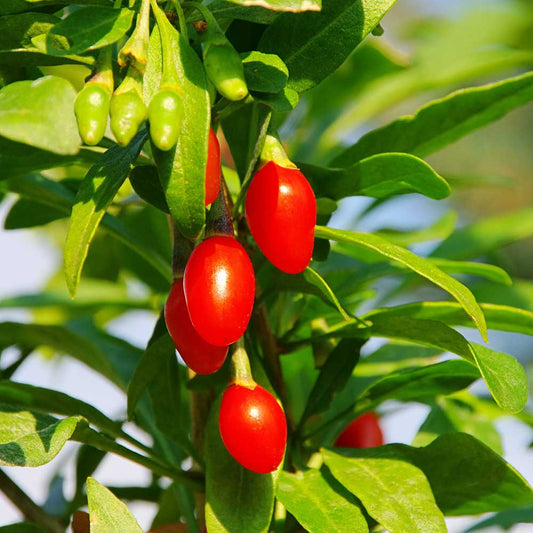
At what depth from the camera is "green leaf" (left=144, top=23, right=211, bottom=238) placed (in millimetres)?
659

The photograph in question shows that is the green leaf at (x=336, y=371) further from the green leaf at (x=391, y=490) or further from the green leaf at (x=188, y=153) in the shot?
the green leaf at (x=188, y=153)

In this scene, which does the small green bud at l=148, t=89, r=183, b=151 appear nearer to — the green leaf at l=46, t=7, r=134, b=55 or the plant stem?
the green leaf at l=46, t=7, r=134, b=55

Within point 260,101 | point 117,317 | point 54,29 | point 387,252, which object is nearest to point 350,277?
point 387,252

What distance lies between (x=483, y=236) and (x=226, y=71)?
0.84m

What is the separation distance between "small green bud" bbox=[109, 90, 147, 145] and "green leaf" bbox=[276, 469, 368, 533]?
41cm

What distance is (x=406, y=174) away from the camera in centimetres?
87

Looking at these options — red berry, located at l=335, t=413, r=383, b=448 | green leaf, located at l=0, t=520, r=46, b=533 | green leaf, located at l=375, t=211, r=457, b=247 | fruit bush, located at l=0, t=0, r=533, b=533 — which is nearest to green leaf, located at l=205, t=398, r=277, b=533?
fruit bush, located at l=0, t=0, r=533, b=533

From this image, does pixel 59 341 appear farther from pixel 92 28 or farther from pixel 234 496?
pixel 92 28

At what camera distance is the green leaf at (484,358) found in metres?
0.82

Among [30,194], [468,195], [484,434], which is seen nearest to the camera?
[30,194]

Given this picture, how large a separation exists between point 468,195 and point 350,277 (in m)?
6.56

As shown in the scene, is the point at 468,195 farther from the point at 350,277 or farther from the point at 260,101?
the point at 260,101

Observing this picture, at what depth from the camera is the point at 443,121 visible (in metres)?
0.99

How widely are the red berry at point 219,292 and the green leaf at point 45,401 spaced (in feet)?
1.03
